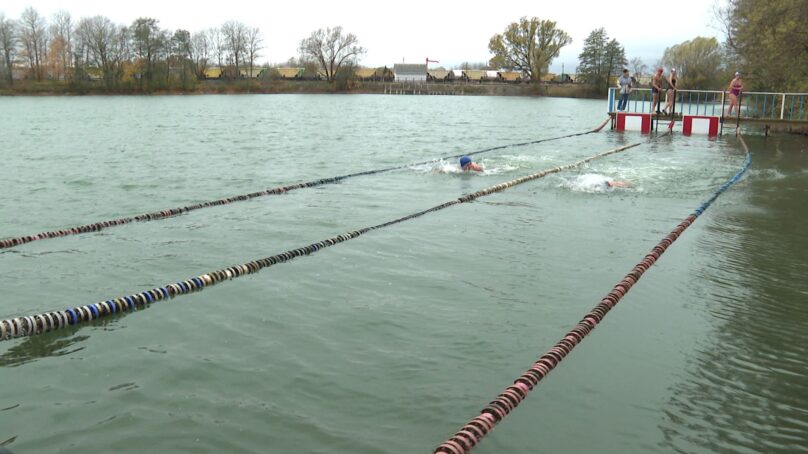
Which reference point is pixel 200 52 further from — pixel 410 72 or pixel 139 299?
pixel 139 299

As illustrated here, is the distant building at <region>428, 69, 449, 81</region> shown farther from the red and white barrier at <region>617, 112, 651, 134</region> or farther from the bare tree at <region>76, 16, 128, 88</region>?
the red and white barrier at <region>617, 112, 651, 134</region>

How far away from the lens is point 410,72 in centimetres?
15350

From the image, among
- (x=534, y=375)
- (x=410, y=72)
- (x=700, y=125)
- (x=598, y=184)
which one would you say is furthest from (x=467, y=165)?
(x=410, y=72)

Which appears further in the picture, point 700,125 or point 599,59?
point 599,59

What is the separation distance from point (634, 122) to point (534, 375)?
89.5 feet

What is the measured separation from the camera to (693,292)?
7.33 m

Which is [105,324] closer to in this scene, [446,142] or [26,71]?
[446,142]

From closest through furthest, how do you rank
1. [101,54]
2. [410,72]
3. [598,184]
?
1. [598,184]
2. [101,54]
3. [410,72]

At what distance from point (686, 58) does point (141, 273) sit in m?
89.5

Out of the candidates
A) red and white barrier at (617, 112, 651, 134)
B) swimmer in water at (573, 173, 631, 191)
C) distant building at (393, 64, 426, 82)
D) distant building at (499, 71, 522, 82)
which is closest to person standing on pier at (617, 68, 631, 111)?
red and white barrier at (617, 112, 651, 134)

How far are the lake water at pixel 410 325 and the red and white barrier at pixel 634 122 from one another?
15.4 meters

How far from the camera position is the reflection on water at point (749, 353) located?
176 inches

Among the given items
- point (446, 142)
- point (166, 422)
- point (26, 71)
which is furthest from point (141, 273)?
point (26, 71)

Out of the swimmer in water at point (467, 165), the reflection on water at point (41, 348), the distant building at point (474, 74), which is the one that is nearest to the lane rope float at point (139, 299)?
the reflection on water at point (41, 348)
